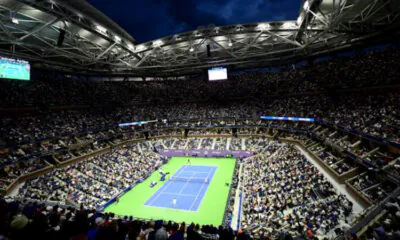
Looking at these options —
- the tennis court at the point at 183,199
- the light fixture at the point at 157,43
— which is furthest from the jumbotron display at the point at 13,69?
the tennis court at the point at 183,199

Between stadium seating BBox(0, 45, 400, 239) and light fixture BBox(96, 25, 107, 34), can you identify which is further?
light fixture BBox(96, 25, 107, 34)

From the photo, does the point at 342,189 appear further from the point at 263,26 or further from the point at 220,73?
the point at 220,73

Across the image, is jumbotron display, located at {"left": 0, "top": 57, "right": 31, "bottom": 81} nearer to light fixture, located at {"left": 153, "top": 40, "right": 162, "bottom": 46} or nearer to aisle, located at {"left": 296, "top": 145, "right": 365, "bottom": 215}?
light fixture, located at {"left": 153, "top": 40, "right": 162, "bottom": 46}

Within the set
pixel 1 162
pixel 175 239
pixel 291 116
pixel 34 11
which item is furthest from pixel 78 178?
pixel 291 116

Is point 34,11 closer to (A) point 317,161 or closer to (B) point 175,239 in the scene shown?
(B) point 175,239

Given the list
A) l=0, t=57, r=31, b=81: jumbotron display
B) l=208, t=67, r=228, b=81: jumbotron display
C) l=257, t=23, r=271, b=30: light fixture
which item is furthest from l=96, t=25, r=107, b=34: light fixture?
l=257, t=23, r=271, b=30: light fixture

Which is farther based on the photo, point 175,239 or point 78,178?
point 78,178
